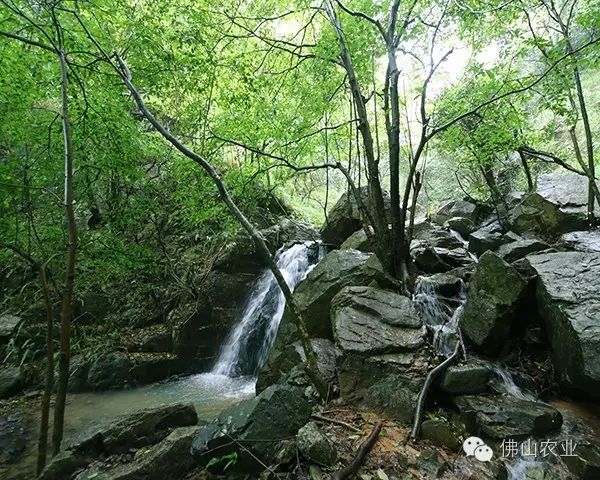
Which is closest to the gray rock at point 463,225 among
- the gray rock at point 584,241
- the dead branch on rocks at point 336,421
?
the gray rock at point 584,241

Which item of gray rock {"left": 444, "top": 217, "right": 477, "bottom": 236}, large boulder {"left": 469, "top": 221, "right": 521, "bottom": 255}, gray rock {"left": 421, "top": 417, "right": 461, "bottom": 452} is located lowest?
gray rock {"left": 421, "top": 417, "right": 461, "bottom": 452}

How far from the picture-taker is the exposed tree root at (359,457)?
9.34 feet

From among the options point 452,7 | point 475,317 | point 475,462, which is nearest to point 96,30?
point 452,7

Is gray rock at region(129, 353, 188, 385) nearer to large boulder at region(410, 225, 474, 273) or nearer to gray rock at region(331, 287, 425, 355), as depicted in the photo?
gray rock at region(331, 287, 425, 355)

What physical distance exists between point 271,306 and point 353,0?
7.35m

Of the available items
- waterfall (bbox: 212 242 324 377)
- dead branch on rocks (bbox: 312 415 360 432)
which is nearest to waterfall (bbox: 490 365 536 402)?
dead branch on rocks (bbox: 312 415 360 432)

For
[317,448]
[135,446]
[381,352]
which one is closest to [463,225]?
[381,352]

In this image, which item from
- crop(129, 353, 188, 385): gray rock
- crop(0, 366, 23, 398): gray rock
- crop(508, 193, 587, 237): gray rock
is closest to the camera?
crop(0, 366, 23, 398): gray rock

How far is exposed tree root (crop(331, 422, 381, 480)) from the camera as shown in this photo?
9.34 ft

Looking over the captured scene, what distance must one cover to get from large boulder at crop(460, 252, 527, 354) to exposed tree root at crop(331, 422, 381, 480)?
2.37 meters

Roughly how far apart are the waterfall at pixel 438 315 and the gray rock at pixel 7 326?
10.3 meters

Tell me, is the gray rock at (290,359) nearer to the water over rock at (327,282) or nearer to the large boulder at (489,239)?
the water over rock at (327,282)

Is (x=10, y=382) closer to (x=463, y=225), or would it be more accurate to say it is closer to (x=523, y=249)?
(x=523, y=249)

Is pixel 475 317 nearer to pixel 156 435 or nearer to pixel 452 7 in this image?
pixel 156 435
